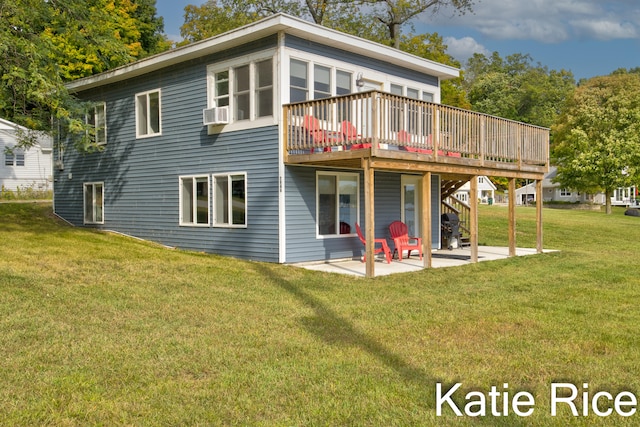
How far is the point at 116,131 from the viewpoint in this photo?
16.8m

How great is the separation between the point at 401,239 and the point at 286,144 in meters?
3.83

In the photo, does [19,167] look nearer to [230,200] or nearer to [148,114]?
[148,114]

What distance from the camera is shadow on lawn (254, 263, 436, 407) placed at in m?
4.90

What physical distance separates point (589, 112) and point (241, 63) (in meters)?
37.0

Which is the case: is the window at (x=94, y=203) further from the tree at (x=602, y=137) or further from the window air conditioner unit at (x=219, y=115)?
the tree at (x=602, y=137)

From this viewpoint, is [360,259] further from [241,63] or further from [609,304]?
[609,304]

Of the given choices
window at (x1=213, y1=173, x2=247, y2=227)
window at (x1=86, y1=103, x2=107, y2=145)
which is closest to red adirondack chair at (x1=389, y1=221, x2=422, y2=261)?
window at (x1=213, y1=173, x2=247, y2=227)

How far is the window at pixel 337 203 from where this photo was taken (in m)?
13.4

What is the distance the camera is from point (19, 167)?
33.9 meters

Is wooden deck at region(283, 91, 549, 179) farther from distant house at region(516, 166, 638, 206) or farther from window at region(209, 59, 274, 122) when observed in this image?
distant house at region(516, 166, 638, 206)

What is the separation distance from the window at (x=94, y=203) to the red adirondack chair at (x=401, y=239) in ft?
28.6

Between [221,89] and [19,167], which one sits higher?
[221,89]

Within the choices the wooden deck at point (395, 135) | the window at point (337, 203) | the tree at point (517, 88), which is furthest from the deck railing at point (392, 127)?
the tree at point (517, 88)

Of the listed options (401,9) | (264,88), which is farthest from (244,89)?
(401,9)
